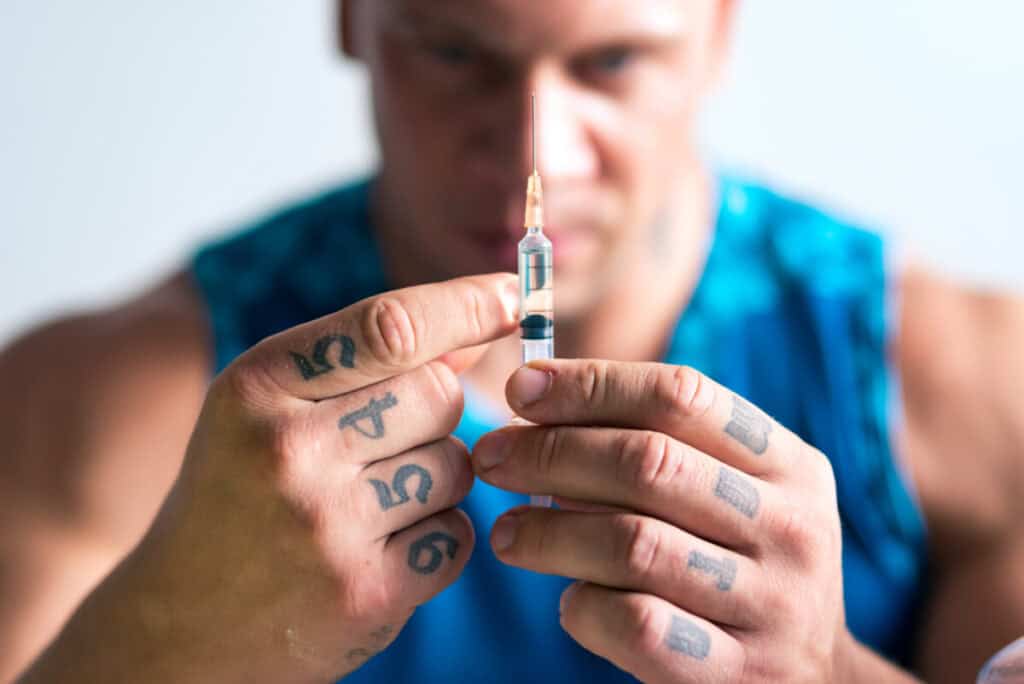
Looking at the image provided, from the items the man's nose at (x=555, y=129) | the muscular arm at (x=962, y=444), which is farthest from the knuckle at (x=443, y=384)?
the muscular arm at (x=962, y=444)

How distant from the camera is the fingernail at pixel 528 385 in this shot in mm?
839

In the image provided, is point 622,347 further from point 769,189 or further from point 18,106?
point 18,106

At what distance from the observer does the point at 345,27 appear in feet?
4.70

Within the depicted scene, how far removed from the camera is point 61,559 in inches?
52.2

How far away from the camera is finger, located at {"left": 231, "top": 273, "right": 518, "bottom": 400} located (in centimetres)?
82

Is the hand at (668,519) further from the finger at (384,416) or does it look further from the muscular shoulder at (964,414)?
the muscular shoulder at (964,414)

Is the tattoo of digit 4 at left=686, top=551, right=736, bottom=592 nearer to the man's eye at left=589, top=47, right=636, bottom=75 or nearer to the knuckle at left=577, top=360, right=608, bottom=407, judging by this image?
the knuckle at left=577, top=360, right=608, bottom=407

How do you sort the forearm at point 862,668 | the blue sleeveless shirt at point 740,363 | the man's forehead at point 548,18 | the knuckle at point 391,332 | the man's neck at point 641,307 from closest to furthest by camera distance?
1. the knuckle at point 391,332
2. the forearm at point 862,668
3. the man's forehead at point 548,18
4. the blue sleeveless shirt at point 740,363
5. the man's neck at point 641,307

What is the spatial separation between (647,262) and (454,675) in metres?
0.57

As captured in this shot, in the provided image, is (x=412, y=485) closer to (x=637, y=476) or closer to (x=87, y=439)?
(x=637, y=476)

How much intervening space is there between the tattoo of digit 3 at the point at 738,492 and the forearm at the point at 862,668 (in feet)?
0.66

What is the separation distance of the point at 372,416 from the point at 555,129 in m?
0.46

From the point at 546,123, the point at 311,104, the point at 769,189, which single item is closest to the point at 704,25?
the point at 546,123

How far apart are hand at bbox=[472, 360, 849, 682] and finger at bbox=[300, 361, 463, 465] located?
0.05m
